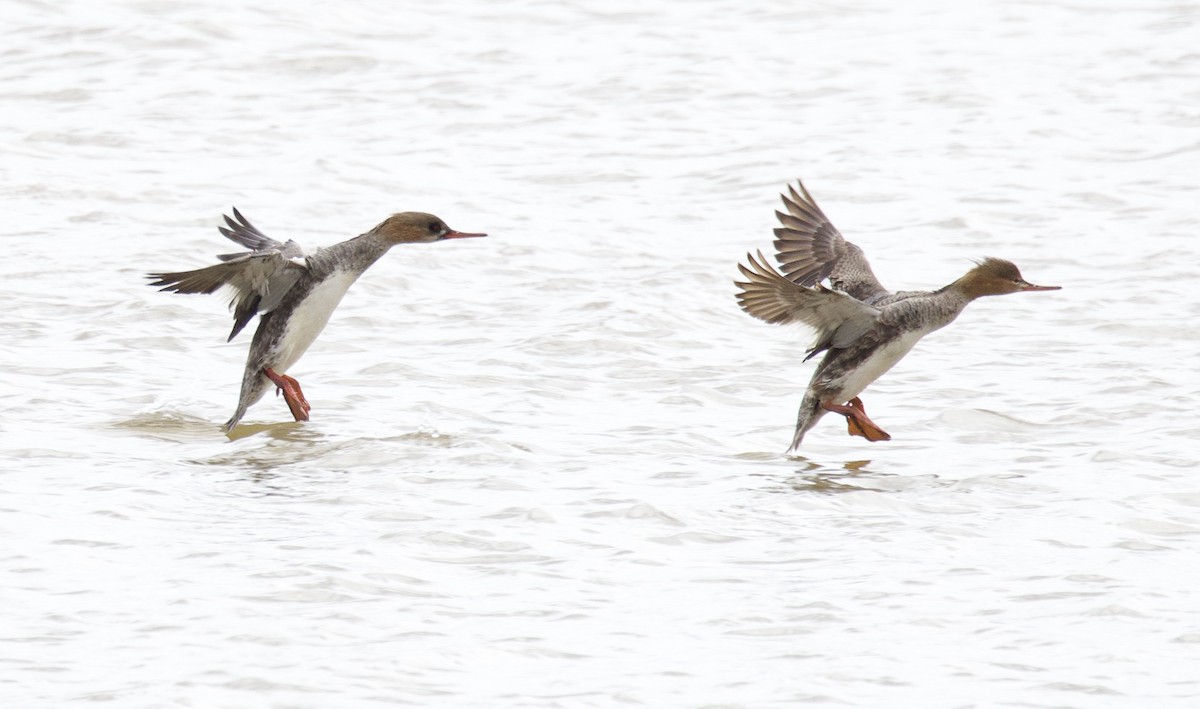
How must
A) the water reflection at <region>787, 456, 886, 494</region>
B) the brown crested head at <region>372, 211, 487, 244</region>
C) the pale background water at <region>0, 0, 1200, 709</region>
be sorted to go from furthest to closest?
the brown crested head at <region>372, 211, 487, 244</region>, the water reflection at <region>787, 456, 886, 494</region>, the pale background water at <region>0, 0, 1200, 709</region>

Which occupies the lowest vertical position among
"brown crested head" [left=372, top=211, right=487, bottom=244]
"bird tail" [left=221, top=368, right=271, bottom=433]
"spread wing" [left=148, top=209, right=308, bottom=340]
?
"bird tail" [left=221, top=368, right=271, bottom=433]

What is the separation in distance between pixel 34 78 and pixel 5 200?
4669 millimetres

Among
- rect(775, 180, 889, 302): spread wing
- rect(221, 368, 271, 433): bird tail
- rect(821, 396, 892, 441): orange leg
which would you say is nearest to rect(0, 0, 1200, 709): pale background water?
rect(821, 396, 892, 441): orange leg

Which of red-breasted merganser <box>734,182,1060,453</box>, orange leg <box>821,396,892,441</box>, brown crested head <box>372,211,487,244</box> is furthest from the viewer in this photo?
brown crested head <box>372,211,487,244</box>

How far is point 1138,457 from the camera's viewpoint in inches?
337

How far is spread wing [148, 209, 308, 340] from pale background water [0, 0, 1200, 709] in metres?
0.74

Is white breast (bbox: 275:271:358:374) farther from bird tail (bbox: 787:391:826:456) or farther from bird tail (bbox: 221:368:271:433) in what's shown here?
bird tail (bbox: 787:391:826:456)

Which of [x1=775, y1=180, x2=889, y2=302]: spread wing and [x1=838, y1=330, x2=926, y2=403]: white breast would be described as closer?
[x1=838, y1=330, x2=926, y2=403]: white breast

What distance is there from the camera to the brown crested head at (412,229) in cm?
957

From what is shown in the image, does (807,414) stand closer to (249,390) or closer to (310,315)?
(310,315)

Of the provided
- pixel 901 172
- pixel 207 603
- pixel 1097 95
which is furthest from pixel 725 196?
pixel 207 603

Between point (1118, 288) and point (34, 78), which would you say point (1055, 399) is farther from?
point (34, 78)

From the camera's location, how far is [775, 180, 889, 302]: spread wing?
966 centimetres

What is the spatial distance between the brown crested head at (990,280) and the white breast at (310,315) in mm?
3416
